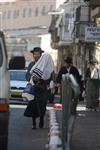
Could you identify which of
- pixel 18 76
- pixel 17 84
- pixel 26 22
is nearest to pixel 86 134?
pixel 17 84

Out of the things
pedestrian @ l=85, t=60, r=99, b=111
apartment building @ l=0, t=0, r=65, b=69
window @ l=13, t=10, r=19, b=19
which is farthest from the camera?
window @ l=13, t=10, r=19, b=19

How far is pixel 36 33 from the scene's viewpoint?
98188 mm

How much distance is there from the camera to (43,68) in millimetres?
15766

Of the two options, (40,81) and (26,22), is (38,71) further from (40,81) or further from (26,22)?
(26,22)

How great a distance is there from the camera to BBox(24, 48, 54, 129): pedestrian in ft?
51.7

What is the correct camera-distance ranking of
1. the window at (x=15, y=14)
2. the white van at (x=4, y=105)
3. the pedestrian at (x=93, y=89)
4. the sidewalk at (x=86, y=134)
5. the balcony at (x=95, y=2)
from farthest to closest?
the window at (x=15, y=14), the pedestrian at (x=93, y=89), the balcony at (x=95, y=2), the sidewalk at (x=86, y=134), the white van at (x=4, y=105)

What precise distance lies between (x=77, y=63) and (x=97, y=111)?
110 feet

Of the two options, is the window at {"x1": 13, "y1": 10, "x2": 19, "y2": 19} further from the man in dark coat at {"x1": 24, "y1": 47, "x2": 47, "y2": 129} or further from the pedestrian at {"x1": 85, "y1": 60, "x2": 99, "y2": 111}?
the man in dark coat at {"x1": 24, "y1": 47, "x2": 47, "y2": 129}

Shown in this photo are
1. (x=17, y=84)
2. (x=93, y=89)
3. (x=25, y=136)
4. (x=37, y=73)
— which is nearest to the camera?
(x=25, y=136)

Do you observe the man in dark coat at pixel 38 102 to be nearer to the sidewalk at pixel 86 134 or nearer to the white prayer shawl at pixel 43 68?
the white prayer shawl at pixel 43 68

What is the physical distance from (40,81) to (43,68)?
329mm

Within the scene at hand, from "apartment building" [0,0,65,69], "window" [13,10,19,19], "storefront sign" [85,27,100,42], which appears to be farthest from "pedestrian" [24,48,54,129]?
"window" [13,10,19,19]

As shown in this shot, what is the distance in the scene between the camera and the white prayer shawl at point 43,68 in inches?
619

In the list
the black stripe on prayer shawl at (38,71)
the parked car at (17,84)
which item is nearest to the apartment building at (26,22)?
the parked car at (17,84)
